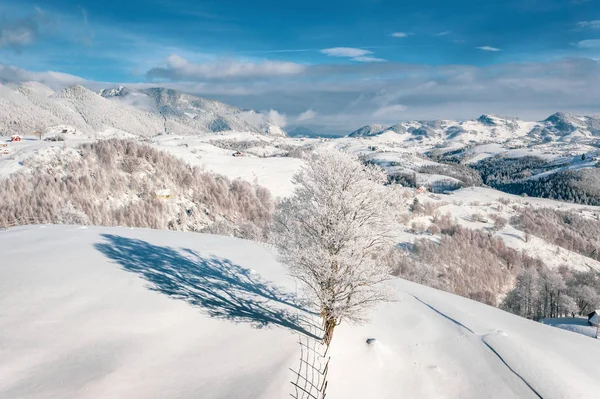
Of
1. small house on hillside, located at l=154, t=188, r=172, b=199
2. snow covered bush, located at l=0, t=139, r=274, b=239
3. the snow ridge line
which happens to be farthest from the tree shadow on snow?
small house on hillside, located at l=154, t=188, r=172, b=199

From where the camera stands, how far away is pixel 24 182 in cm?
7506

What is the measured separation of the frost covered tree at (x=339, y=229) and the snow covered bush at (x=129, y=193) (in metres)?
47.7

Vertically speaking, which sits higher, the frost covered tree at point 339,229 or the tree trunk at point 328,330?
the frost covered tree at point 339,229

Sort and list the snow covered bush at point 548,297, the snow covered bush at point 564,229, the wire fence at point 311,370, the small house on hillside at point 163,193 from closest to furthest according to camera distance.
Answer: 1. the wire fence at point 311,370
2. the snow covered bush at point 548,297
3. the small house on hillside at point 163,193
4. the snow covered bush at point 564,229

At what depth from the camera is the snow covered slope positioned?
13.3 meters

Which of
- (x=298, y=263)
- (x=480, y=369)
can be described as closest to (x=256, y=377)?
(x=298, y=263)

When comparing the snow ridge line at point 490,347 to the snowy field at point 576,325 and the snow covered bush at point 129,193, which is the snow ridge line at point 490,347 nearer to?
the snowy field at point 576,325

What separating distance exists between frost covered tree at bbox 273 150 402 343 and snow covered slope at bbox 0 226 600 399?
11.7ft

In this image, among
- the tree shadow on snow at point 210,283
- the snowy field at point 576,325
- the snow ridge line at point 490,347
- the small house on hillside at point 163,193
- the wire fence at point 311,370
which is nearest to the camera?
the wire fence at point 311,370

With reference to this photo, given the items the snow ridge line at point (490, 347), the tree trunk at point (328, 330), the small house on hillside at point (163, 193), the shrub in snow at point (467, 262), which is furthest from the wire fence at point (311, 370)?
the small house on hillside at point (163, 193)

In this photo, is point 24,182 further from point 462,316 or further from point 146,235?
point 462,316

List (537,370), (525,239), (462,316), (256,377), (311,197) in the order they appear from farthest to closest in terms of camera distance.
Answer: (525,239) → (462,316) → (537,370) → (311,197) → (256,377)

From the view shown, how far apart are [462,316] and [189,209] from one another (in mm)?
80419

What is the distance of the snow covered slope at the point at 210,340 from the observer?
13.3m
